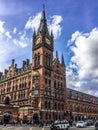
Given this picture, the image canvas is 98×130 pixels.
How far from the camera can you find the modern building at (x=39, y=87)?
3017 inches

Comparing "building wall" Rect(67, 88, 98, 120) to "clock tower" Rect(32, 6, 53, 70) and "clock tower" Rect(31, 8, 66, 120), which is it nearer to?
"clock tower" Rect(31, 8, 66, 120)

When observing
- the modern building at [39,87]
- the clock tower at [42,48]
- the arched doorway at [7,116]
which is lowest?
the arched doorway at [7,116]

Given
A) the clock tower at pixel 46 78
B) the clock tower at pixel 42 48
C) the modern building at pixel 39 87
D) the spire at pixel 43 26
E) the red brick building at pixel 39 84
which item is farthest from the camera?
the spire at pixel 43 26

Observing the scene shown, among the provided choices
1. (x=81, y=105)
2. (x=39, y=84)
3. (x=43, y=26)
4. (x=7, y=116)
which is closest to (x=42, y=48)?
(x=43, y=26)

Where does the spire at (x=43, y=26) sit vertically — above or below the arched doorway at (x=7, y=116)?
above

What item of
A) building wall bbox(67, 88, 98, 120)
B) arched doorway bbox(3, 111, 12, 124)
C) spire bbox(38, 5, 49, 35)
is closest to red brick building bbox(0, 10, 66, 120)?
spire bbox(38, 5, 49, 35)

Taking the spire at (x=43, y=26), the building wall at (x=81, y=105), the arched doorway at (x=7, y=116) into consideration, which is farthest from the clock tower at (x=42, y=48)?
the building wall at (x=81, y=105)

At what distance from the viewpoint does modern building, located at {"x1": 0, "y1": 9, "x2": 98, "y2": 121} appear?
76625 millimetres

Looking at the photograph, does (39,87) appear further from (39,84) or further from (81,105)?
(81,105)

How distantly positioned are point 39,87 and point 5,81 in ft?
86.0

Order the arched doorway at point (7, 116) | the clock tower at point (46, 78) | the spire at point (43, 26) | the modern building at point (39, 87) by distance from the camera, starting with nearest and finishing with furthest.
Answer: the arched doorway at point (7, 116)
the modern building at point (39, 87)
the clock tower at point (46, 78)
the spire at point (43, 26)

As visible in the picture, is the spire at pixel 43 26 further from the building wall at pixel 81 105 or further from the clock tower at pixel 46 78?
the building wall at pixel 81 105

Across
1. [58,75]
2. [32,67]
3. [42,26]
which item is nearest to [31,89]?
[32,67]

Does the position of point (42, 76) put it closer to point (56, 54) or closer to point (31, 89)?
point (31, 89)
